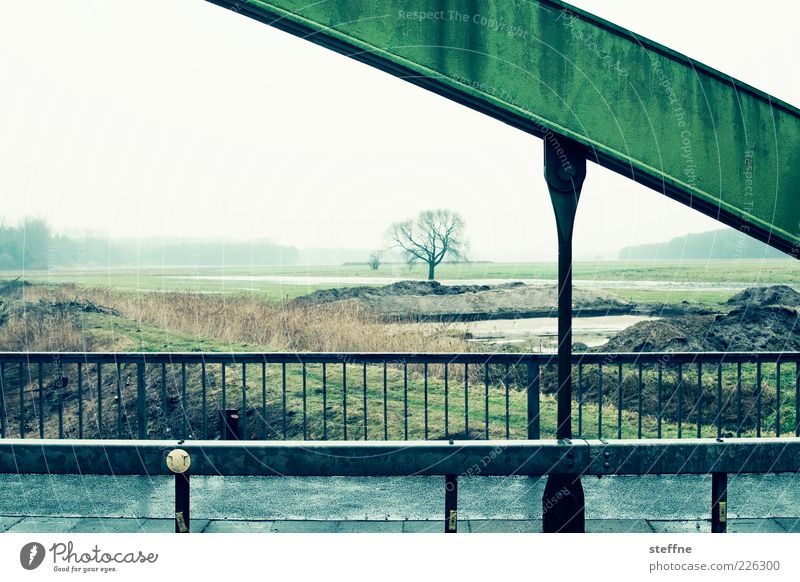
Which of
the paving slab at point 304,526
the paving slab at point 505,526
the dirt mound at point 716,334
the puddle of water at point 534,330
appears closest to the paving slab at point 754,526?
the paving slab at point 505,526

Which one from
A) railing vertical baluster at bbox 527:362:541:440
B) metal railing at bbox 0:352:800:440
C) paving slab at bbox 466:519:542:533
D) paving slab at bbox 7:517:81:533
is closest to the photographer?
paving slab at bbox 466:519:542:533

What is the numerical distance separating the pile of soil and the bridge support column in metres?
18.1

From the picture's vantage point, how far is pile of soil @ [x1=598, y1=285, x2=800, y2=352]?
22172 mm

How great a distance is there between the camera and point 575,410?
14844 millimetres

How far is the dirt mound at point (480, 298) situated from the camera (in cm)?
3138

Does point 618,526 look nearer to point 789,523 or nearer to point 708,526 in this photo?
point 708,526

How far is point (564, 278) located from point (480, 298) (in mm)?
29106

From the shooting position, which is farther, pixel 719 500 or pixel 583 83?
pixel 719 500

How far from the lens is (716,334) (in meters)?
23.3

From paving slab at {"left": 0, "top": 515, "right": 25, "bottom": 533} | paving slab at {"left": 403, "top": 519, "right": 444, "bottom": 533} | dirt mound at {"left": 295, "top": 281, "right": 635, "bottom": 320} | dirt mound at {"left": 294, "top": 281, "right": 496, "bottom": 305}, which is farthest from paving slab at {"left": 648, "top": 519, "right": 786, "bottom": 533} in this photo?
dirt mound at {"left": 294, "top": 281, "right": 496, "bottom": 305}

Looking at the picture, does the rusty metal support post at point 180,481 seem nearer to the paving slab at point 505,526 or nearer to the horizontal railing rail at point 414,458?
the horizontal railing rail at point 414,458

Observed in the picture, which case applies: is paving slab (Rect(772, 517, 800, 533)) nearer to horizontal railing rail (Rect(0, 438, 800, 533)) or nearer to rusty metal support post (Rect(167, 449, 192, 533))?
horizontal railing rail (Rect(0, 438, 800, 533))
